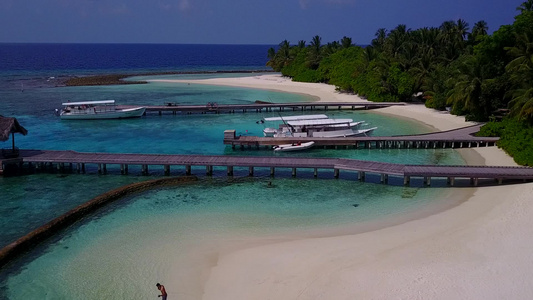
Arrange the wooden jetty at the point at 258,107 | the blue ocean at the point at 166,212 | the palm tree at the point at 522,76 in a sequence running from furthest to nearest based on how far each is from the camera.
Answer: the wooden jetty at the point at 258,107
the palm tree at the point at 522,76
the blue ocean at the point at 166,212

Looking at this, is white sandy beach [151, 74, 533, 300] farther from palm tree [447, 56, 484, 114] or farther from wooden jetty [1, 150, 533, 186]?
palm tree [447, 56, 484, 114]

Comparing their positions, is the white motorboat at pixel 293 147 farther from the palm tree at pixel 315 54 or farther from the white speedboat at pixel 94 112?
the palm tree at pixel 315 54

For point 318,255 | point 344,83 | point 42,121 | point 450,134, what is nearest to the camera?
point 318,255

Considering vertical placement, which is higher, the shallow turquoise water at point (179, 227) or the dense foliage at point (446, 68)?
the dense foliage at point (446, 68)

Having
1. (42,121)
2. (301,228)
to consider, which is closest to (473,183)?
(301,228)

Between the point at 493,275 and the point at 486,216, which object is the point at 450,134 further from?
the point at 493,275

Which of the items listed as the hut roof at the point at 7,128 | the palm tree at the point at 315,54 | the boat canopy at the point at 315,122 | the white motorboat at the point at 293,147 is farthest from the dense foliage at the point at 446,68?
the hut roof at the point at 7,128

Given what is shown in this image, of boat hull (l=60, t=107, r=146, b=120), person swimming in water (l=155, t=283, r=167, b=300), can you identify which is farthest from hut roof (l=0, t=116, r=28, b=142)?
boat hull (l=60, t=107, r=146, b=120)
